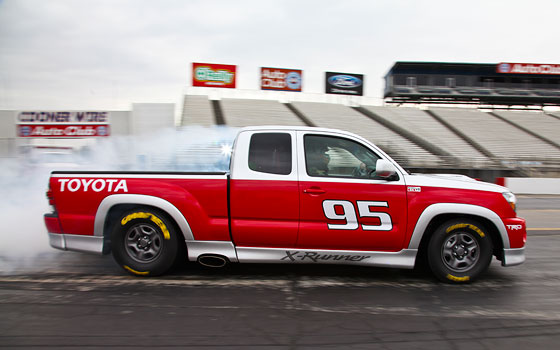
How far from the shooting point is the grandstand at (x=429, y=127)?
25.7m

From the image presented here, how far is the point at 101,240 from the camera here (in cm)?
488

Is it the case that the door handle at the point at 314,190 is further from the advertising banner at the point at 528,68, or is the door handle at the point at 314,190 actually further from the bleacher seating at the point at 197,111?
the advertising banner at the point at 528,68

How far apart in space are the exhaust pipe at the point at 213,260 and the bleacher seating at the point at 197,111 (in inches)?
898

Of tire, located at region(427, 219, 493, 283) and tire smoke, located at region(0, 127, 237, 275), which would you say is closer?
tire, located at region(427, 219, 493, 283)

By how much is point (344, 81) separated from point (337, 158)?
37.1 metres

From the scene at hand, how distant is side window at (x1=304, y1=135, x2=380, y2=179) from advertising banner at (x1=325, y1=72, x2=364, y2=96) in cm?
3620

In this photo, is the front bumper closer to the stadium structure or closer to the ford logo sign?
the stadium structure

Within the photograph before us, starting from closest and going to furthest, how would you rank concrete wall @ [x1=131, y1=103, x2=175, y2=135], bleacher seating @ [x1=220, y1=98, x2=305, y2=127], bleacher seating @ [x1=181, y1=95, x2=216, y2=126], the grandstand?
concrete wall @ [x1=131, y1=103, x2=175, y2=135] < the grandstand < bleacher seating @ [x1=181, y1=95, x2=216, y2=126] < bleacher seating @ [x1=220, y1=98, x2=305, y2=127]

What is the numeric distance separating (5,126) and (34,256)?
26465mm

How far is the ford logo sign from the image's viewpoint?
40.2 metres

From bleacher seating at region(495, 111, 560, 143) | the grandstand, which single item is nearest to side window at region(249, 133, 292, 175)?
the grandstand

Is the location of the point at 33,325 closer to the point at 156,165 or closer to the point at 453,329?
the point at 156,165

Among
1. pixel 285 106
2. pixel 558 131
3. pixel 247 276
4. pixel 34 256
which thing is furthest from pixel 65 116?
pixel 558 131

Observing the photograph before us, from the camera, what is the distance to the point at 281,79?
37.9 metres
